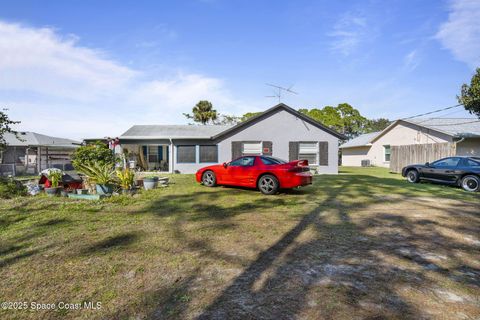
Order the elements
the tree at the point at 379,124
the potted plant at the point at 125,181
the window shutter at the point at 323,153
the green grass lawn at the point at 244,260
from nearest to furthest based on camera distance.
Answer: the green grass lawn at the point at 244,260 → the potted plant at the point at 125,181 → the window shutter at the point at 323,153 → the tree at the point at 379,124

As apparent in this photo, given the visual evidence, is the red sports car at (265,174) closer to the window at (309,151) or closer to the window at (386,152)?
the window at (309,151)

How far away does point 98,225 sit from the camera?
5.54 m

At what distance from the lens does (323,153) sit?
17.6 meters

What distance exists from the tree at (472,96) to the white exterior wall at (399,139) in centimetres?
277

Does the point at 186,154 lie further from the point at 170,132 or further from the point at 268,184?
the point at 268,184

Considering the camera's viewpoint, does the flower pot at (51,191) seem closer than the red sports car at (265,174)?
No

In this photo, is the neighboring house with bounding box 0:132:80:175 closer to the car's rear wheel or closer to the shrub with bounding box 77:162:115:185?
the shrub with bounding box 77:162:115:185

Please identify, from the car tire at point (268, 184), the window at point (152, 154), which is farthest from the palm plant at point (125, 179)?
the window at point (152, 154)

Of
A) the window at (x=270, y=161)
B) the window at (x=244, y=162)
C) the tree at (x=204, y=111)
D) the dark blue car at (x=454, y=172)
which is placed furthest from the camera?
the tree at (x=204, y=111)

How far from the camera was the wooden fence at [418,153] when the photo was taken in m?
16.2

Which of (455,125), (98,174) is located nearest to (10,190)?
(98,174)

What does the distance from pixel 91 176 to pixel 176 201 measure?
3.34 meters

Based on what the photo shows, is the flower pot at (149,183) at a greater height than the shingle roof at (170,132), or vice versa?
the shingle roof at (170,132)

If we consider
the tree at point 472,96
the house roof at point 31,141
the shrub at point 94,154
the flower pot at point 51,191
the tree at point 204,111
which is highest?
the tree at point 204,111
